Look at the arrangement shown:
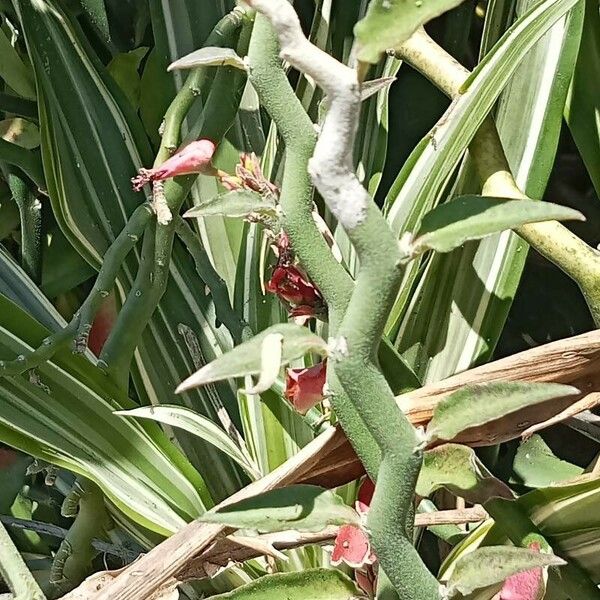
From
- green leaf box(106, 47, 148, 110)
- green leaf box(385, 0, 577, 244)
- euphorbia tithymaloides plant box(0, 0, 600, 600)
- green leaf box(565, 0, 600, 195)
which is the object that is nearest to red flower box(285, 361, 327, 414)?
euphorbia tithymaloides plant box(0, 0, 600, 600)

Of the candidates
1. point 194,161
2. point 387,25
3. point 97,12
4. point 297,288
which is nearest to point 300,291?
point 297,288

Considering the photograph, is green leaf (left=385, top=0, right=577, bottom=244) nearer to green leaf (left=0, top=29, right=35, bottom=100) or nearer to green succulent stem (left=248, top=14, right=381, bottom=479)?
green succulent stem (left=248, top=14, right=381, bottom=479)

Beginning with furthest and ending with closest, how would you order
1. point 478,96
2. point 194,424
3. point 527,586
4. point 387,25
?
point 194,424 → point 478,96 → point 527,586 → point 387,25

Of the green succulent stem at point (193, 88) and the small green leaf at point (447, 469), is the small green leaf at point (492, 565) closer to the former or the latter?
the small green leaf at point (447, 469)

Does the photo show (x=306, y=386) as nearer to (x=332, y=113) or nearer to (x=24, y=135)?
(x=332, y=113)

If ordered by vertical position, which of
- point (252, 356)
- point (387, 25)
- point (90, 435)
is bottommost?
point (90, 435)

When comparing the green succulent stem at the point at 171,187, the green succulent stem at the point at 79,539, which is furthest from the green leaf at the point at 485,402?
the green succulent stem at the point at 79,539
